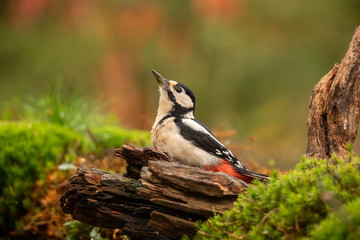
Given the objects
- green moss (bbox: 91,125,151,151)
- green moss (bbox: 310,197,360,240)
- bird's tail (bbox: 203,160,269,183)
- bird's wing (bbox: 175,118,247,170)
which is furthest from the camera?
green moss (bbox: 91,125,151,151)

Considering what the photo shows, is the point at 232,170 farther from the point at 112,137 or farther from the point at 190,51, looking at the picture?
the point at 190,51

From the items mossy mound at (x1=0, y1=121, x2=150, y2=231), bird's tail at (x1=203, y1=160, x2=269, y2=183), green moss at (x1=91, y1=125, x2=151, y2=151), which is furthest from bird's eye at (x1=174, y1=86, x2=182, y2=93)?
green moss at (x1=91, y1=125, x2=151, y2=151)

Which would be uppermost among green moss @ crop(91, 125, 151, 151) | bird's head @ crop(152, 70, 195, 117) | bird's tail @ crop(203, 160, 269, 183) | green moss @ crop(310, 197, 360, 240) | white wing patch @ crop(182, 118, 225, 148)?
green moss @ crop(91, 125, 151, 151)

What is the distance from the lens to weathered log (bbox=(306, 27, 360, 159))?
159 inches

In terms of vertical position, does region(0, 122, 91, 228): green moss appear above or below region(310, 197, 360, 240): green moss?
above

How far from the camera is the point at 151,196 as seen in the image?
333 cm

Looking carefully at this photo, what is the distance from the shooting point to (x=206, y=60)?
14102 mm

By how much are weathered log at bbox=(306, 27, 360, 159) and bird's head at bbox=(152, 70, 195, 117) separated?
1390 mm

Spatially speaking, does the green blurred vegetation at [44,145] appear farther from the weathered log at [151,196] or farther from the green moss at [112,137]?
the weathered log at [151,196]

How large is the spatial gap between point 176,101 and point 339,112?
168 centimetres

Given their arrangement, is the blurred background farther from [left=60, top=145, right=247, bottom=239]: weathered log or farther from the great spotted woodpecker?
[left=60, top=145, right=247, bottom=239]: weathered log

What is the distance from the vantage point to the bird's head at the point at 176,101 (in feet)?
16.4

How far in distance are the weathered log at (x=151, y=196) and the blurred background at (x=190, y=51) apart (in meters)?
9.35

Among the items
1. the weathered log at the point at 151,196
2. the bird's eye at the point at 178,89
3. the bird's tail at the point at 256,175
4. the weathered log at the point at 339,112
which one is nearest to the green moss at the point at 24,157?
the bird's eye at the point at 178,89
